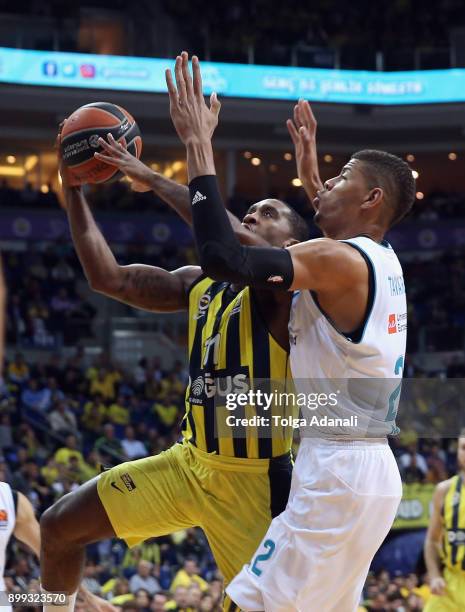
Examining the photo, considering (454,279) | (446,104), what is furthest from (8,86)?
(454,279)

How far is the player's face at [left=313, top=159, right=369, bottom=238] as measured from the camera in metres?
4.14

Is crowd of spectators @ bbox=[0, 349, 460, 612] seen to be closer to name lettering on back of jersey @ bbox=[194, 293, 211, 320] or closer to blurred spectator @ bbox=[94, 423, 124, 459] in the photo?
blurred spectator @ bbox=[94, 423, 124, 459]

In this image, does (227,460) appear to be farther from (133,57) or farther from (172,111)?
(133,57)

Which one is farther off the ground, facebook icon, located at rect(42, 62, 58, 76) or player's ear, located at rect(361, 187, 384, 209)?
facebook icon, located at rect(42, 62, 58, 76)

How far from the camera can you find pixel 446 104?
2016cm

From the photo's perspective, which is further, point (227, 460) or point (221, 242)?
point (227, 460)

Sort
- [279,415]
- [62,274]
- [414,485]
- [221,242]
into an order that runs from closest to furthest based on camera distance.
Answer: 1. [221,242]
2. [279,415]
3. [414,485]
4. [62,274]

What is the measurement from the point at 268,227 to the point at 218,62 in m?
15.0

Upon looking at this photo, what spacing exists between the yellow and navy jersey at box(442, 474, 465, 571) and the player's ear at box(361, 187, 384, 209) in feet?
12.7

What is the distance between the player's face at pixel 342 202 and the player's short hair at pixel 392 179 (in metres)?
0.04

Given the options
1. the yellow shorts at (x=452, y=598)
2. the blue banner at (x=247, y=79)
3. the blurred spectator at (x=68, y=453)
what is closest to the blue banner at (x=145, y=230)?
the blue banner at (x=247, y=79)

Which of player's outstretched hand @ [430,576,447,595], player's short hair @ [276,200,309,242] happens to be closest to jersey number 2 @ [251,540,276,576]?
player's short hair @ [276,200,309,242]

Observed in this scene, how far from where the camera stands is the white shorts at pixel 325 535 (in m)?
3.79

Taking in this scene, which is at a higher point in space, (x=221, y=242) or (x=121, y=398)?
(x=221, y=242)
